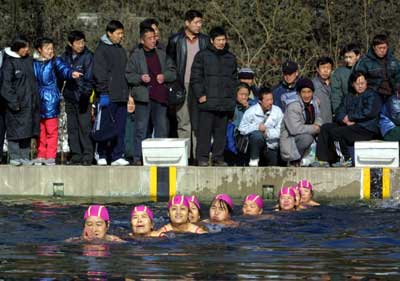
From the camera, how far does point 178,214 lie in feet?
57.9

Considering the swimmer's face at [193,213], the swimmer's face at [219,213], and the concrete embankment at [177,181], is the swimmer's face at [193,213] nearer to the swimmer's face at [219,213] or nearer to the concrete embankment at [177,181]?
the swimmer's face at [219,213]

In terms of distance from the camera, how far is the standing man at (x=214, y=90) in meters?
21.9

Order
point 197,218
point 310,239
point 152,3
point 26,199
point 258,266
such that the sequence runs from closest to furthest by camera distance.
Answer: point 258,266, point 310,239, point 197,218, point 26,199, point 152,3

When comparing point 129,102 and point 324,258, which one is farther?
point 129,102

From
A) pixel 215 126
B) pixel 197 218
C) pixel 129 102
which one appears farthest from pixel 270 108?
pixel 197 218

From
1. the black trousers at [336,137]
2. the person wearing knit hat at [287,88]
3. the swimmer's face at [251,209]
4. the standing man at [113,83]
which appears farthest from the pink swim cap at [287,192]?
the standing man at [113,83]

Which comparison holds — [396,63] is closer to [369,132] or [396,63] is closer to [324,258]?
[369,132]

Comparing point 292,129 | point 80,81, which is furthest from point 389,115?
point 80,81

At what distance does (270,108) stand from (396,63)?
2258mm

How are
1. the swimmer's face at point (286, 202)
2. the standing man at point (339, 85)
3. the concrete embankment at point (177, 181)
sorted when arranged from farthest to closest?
the standing man at point (339, 85), the concrete embankment at point (177, 181), the swimmer's face at point (286, 202)

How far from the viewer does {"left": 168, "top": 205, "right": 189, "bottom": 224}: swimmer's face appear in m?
17.6

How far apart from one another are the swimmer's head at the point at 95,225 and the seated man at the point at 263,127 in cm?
571

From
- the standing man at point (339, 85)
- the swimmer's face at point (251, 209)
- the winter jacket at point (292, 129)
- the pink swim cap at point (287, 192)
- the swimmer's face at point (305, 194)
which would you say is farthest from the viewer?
the standing man at point (339, 85)

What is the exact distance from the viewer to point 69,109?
22.3 m
